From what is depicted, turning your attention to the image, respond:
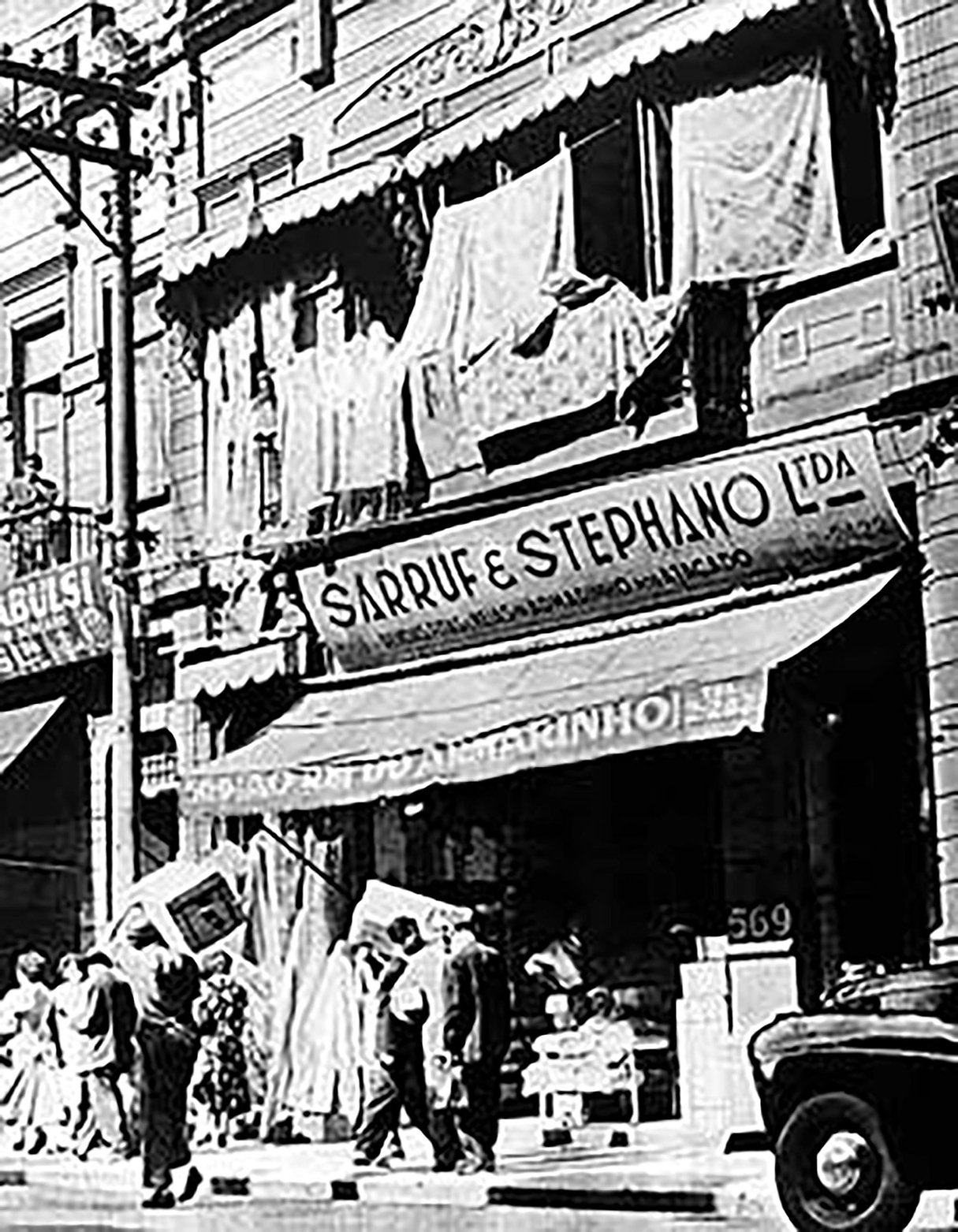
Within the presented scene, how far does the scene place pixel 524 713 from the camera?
57.7 feet

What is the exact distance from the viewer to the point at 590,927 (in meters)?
18.8

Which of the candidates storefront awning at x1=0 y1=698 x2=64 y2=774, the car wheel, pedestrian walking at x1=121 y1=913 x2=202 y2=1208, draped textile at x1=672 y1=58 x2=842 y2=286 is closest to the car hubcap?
the car wheel

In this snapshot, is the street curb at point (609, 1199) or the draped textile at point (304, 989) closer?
the street curb at point (609, 1199)

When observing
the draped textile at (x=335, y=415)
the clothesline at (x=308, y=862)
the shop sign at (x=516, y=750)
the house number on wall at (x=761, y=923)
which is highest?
the draped textile at (x=335, y=415)

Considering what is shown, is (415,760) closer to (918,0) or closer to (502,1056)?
(502,1056)

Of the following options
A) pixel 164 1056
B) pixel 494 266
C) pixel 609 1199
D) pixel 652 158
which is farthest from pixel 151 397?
pixel 609 1199

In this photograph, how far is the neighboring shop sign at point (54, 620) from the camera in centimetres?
2289

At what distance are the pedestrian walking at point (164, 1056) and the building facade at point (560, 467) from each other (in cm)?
309

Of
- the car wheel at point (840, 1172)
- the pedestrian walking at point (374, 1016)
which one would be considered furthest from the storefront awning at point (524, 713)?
the car wheel at point (840, 1172)

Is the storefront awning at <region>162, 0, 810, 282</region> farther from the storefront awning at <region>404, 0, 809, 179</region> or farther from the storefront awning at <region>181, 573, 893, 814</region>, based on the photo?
the storefront awning at <region>181, 573, 893, 814</region>

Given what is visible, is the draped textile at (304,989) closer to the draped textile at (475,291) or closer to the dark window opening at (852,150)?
the draped textile at (475,291)

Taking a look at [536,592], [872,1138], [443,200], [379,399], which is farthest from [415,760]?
[872,1138]

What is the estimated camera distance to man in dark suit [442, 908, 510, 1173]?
15141 mm

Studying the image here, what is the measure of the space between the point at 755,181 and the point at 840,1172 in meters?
7.46
